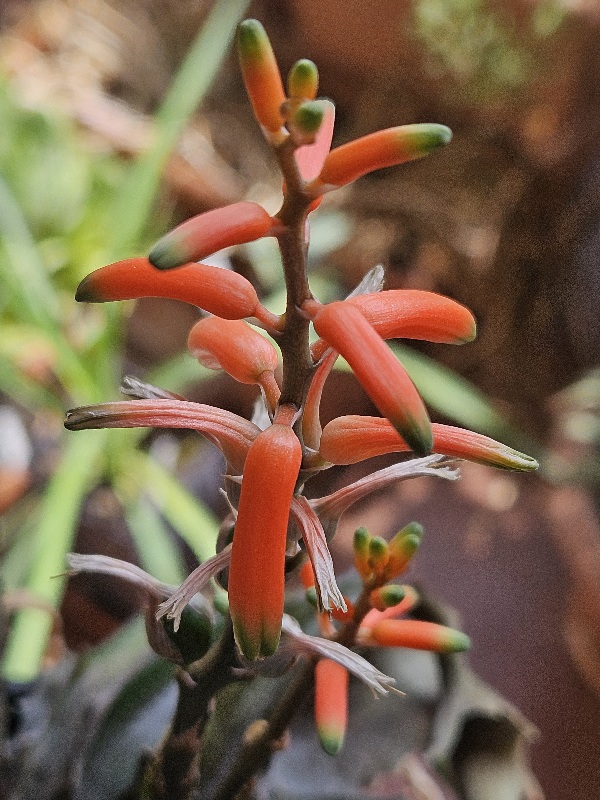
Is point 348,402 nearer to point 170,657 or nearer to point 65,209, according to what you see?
point 65,209

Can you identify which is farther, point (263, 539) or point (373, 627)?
point (373, 627)

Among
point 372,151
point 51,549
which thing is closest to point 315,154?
point 372,151

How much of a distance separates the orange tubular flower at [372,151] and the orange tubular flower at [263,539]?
0.07m

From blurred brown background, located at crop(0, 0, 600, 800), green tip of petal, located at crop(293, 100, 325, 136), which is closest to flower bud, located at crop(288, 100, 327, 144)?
green tip of petal, located at crop(293, 100, 325, 136)

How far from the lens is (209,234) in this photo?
0.63 feet

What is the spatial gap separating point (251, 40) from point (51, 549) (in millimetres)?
605

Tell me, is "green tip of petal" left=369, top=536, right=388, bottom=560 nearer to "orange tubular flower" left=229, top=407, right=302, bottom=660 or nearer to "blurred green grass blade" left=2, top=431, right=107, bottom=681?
"orange tubular flower" left=229, top=407, right=302, bottom=660

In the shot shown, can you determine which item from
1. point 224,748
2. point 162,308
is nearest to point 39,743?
point 224,748

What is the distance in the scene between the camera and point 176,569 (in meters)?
0.79

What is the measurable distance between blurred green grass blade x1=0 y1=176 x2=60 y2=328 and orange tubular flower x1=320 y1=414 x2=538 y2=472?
2.15ft

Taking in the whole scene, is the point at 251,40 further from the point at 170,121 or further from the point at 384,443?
the point at 170,121

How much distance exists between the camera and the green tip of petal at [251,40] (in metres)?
0.19

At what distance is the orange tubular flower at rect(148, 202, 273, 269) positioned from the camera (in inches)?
7.3

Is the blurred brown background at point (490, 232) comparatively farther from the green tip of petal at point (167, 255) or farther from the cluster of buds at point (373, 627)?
the green tip of petal at point (167, 255)
